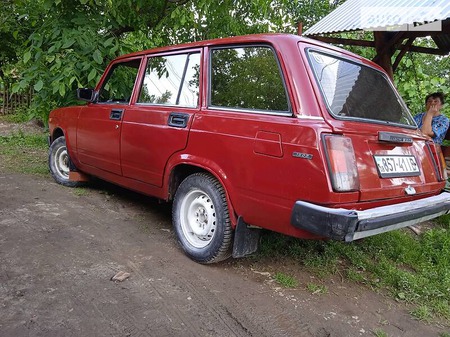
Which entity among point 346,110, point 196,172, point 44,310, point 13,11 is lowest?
point 44,310

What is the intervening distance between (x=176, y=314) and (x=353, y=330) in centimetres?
113

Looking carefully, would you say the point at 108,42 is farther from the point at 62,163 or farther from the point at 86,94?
the point at 62,163

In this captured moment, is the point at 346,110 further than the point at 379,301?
No

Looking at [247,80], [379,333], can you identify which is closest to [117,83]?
[247,80]

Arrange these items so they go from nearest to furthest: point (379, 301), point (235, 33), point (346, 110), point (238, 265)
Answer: point (346, 110)
point (379, 301)
point (238, 265)
point (235, 33)

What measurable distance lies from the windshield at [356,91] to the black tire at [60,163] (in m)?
3.72

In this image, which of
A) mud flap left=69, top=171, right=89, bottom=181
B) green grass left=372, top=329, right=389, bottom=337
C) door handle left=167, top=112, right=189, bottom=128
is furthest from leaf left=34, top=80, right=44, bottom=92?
green grass left=372, top=329, right=389, bottom=337

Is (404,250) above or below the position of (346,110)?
below

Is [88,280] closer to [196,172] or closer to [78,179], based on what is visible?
[196,172]

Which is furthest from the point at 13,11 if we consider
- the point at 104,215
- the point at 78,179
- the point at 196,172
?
the point at 196,172

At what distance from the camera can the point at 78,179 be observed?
15.5 ft

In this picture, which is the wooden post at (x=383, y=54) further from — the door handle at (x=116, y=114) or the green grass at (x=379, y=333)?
the green grass at (x=379, y=333)

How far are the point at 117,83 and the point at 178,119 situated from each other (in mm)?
1707

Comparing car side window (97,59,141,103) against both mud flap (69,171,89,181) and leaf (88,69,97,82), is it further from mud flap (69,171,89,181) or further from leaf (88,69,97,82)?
mud flap (69,171,89,181)
